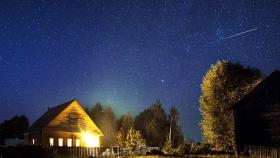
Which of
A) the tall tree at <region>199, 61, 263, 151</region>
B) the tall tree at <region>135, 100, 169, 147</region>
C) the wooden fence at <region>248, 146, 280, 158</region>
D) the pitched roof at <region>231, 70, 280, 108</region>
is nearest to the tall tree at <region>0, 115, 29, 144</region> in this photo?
the tall tree at <region>135, 100, 169, 147</region>

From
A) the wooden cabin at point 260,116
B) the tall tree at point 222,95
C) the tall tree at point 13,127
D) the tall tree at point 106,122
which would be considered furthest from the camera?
the tall tree at point 13,127

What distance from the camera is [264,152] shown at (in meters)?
30.7

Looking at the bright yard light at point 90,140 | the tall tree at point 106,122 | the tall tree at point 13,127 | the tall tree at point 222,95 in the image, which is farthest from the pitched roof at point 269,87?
the tall tree at point 13,127

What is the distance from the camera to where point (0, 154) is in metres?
32.4

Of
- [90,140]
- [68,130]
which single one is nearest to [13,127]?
[90,140]

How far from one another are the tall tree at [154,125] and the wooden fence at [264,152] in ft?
138

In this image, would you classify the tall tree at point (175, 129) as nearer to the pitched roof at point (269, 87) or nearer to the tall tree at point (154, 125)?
the tall tree at point (154, 125)

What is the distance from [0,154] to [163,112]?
2081 inches

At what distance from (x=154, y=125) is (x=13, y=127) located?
4731 cm

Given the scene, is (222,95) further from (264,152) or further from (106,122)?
(106,122)

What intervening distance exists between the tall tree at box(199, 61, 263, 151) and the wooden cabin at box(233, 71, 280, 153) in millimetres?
10891

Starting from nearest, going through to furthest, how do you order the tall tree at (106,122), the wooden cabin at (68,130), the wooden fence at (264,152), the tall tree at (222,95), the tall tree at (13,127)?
the wooden fence at (264,152)
the tall tree at (222,95)
the wooden cabin at (68,130)
the tall tree at (106,122)
the tall tree at (13,127)

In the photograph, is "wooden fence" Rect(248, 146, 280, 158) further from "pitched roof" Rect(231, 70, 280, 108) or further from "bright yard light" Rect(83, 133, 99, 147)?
"bright yard light" Rect(83, 133, 99, 147)

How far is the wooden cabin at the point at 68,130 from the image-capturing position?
178ft
